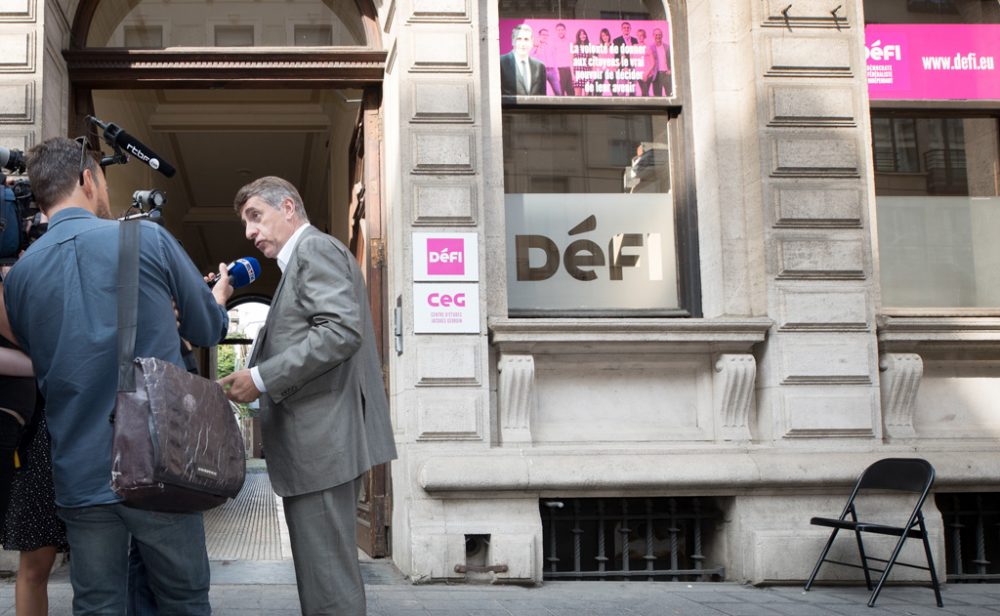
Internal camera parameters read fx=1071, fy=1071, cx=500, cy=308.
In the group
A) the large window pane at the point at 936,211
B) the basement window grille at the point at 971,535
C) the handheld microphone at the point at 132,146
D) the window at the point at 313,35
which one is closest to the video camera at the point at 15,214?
the handheld microphone at the point at 132,146

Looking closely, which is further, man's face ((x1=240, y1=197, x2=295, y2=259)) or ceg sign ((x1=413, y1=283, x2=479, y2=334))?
ceg sign ((x1=413, y1=283, x2=479, y2=334))

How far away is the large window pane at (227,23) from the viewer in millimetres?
8133

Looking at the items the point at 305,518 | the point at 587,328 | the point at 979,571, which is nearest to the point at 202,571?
the point at 305,518

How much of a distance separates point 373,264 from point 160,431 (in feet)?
16.1

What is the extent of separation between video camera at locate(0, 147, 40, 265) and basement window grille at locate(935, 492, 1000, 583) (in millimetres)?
6420

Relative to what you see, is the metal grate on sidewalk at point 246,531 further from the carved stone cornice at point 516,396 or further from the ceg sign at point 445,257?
the ceg sign at point 445,257

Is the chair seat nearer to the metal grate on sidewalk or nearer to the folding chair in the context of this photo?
the folding chair

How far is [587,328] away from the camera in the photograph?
734 centimetres

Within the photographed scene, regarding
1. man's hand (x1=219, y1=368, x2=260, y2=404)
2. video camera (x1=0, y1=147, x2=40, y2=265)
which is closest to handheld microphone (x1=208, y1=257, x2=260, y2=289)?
man's hand (x1=219, y1=368, x2=260, y2=404)

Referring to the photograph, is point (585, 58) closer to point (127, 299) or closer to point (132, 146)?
point (132, 146)

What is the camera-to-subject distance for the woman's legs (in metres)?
3.98

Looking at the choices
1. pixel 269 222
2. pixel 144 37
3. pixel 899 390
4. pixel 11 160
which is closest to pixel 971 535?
pixel 899 390

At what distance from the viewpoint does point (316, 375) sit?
3920 millimetres

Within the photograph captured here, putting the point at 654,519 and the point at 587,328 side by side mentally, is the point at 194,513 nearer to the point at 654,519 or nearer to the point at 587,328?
the point at 587,328
